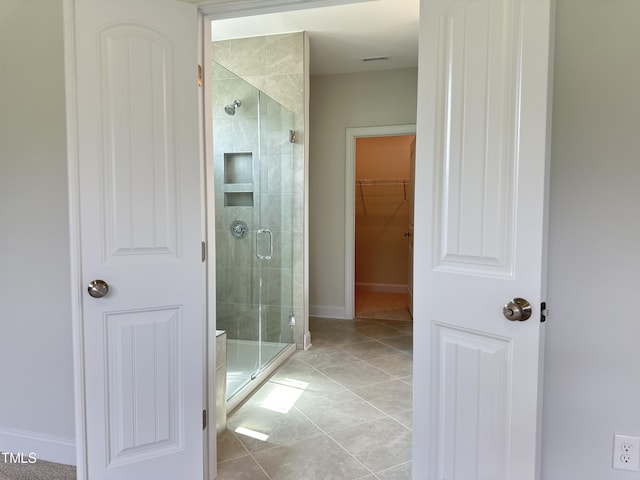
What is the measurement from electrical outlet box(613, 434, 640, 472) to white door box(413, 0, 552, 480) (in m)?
0.38

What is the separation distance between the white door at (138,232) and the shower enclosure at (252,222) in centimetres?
140

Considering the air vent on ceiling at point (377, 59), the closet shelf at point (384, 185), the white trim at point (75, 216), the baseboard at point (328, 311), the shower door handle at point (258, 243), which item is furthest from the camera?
the closet shelf at point (384, 185)

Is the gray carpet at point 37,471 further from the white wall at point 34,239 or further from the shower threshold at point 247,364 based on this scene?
the shower threshold at point 247,364

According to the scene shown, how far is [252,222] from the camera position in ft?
11.1

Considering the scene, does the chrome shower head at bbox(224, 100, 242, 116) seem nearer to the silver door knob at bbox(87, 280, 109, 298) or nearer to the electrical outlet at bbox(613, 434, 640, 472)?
the silver door knob at bbox(87, 280, 109, 298)

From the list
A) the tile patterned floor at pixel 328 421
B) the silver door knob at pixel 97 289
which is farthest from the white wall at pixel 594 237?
the silver door knob at pixel 97 289

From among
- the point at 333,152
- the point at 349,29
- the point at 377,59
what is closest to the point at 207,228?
the point at 349,29

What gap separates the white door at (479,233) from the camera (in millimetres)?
1189

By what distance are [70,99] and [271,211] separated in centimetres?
214

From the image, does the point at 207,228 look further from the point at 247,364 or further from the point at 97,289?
the point at 247,364

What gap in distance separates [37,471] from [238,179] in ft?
7.42

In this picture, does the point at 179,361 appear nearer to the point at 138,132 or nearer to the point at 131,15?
the point at 138,132

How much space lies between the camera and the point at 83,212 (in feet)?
4.94

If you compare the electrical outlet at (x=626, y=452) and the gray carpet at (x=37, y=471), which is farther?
the gray carpet at (x=37, y=471)
